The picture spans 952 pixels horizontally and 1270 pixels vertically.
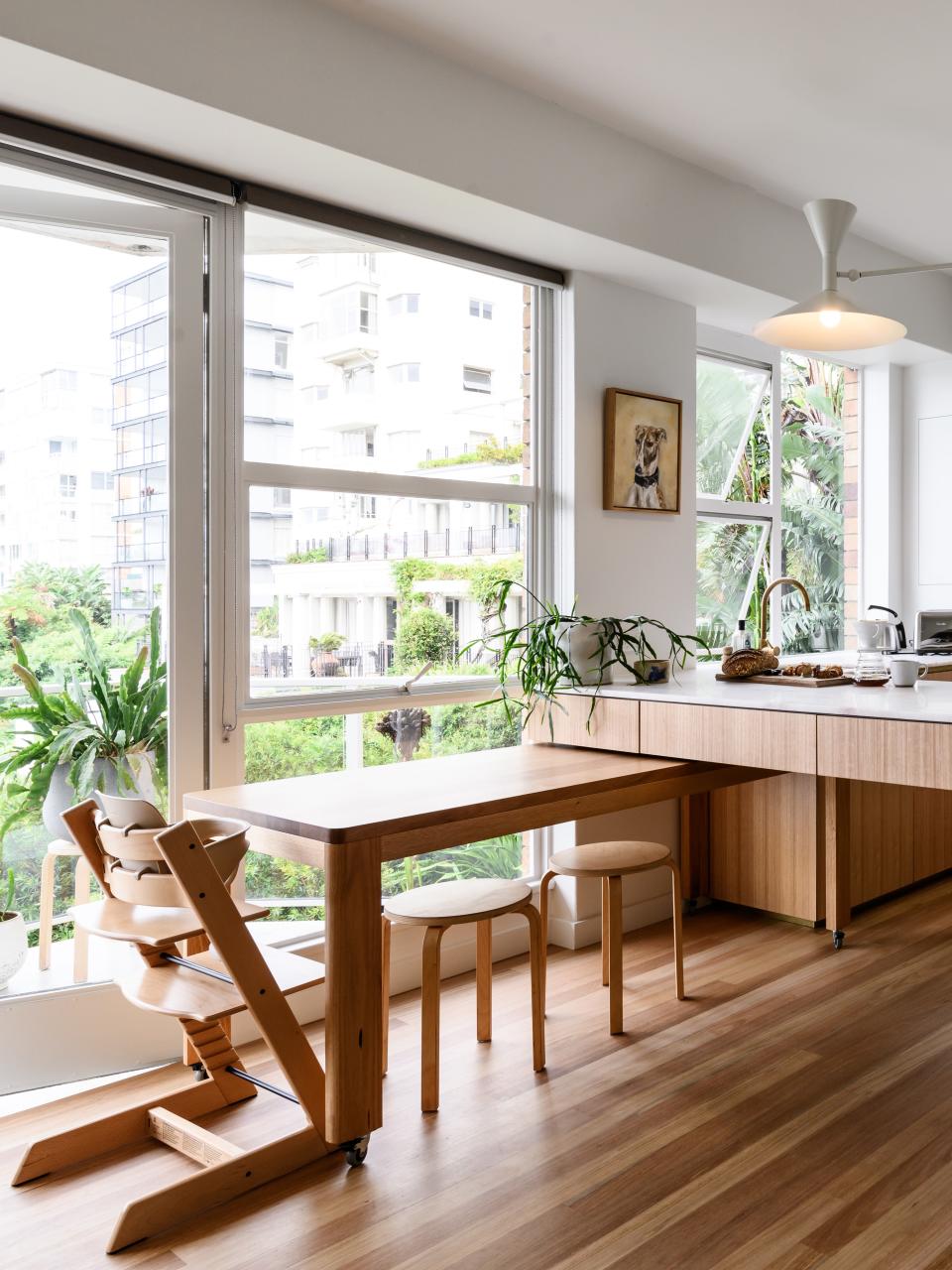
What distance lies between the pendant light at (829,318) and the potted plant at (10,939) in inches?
94.9

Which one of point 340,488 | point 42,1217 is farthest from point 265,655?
point 42,1217

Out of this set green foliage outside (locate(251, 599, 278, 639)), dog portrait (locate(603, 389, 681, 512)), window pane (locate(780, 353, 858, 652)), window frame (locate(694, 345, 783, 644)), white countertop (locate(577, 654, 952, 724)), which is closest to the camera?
white countertop (locate(577, 654, 952, 724))

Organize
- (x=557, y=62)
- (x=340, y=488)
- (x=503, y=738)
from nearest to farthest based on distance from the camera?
(x=557, y=62)
(x=340, y=488)
(x=503, y=738)

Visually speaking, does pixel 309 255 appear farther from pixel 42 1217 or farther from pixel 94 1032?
pixel 42 1217

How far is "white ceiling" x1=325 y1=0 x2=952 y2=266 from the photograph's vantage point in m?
2.63

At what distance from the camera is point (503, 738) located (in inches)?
141

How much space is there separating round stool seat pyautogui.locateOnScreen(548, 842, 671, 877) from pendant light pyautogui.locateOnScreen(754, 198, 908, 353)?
1.45 meters

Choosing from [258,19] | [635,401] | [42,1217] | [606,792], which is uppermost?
[258,19]

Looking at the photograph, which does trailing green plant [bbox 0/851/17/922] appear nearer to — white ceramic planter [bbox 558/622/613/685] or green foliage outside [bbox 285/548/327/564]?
green foliage outside [bbox 285/548/327/564]

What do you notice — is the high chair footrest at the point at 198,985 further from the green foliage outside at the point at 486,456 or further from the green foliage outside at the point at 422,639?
the green foliage outside at the point at 486,456

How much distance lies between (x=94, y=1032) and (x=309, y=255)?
2149mm

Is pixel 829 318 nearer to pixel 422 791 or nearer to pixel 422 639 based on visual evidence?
pixel 422 639

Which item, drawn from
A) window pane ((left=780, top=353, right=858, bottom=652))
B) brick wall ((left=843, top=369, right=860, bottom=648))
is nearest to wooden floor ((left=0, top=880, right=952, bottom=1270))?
window pane ((left=780, top=353, right=858, bottom=652))

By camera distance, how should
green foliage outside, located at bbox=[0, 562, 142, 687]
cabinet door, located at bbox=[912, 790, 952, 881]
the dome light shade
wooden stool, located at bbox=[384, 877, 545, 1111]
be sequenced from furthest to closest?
cabinet door, located at bbox=[912, 790, 952, 881] → the dome light shade → green foliage outside, located at bbox=[0, 562, 142, 687] → wooden stool, located at bbox=[384, 877, 545, 1111]
